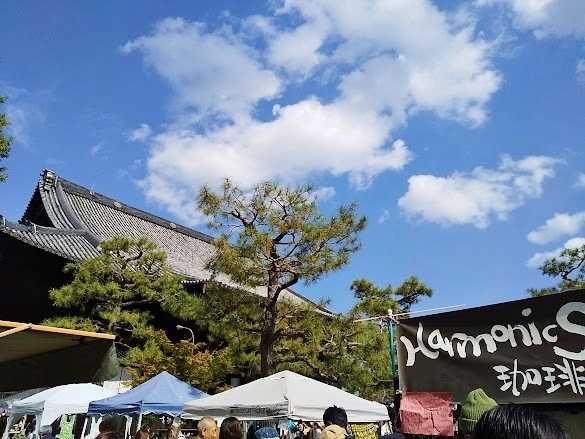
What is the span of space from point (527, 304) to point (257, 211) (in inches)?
279

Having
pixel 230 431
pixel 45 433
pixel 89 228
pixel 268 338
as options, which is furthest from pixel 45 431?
pixel 230 431

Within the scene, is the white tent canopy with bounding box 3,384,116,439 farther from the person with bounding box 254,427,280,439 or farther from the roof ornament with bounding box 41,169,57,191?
the roof ornament with bounding box 41,169,57,191

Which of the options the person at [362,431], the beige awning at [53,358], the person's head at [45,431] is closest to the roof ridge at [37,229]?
the person's head at [45,431]

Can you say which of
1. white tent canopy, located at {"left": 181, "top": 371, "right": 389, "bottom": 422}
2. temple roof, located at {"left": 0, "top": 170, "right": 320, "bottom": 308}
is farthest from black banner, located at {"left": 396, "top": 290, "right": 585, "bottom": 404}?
temple roof, located at {"left": 0, "top": 170, "right": 320, "bottom": 308}

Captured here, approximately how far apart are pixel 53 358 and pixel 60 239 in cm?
1351

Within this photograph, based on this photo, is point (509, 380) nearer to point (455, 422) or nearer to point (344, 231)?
point (455, 422)

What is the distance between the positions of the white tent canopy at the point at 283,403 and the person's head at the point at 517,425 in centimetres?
572

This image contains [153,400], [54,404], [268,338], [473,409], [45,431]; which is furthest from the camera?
[45,431]

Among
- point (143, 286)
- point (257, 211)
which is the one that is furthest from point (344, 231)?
point (143, 286)

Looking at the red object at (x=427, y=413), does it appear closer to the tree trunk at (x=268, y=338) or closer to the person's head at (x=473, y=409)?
the person's head at (x=473, y=409)

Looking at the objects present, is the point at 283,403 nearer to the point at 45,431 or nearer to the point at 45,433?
the point at 45,433

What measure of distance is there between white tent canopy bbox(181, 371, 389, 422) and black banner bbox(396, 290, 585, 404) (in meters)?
2.52

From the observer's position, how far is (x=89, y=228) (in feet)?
63.0

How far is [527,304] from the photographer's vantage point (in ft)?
13.2
